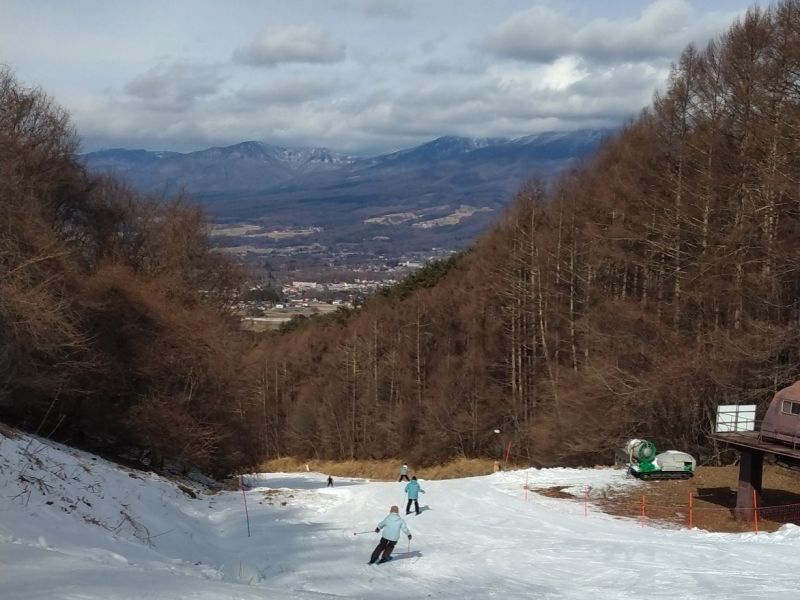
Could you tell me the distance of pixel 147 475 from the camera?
1984 cm

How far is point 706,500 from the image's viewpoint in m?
20.3

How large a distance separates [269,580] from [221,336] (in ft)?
58.0

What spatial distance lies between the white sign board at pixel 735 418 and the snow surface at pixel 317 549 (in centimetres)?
382

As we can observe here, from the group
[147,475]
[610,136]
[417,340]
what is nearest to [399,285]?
[417,340]

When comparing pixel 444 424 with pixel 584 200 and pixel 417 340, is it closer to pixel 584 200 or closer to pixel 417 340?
pixel 417 340

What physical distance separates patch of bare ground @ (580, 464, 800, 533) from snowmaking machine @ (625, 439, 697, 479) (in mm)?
308

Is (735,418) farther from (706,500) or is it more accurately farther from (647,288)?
(647,288)

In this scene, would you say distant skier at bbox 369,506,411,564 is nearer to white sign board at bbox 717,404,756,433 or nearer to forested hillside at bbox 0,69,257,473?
white sign board at bbox 717,404,756,433

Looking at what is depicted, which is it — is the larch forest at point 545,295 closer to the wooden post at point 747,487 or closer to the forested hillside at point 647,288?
the forested hillside at point 647,288

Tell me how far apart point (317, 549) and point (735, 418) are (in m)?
12.0

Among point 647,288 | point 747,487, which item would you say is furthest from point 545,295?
point 747,487

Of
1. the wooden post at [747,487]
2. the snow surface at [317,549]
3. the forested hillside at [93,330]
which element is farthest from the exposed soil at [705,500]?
the forested hillside at [93,330]

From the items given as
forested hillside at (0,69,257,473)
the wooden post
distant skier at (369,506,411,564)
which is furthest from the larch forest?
distant skier at (369,506,411,564)

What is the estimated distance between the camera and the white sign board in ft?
63.2
